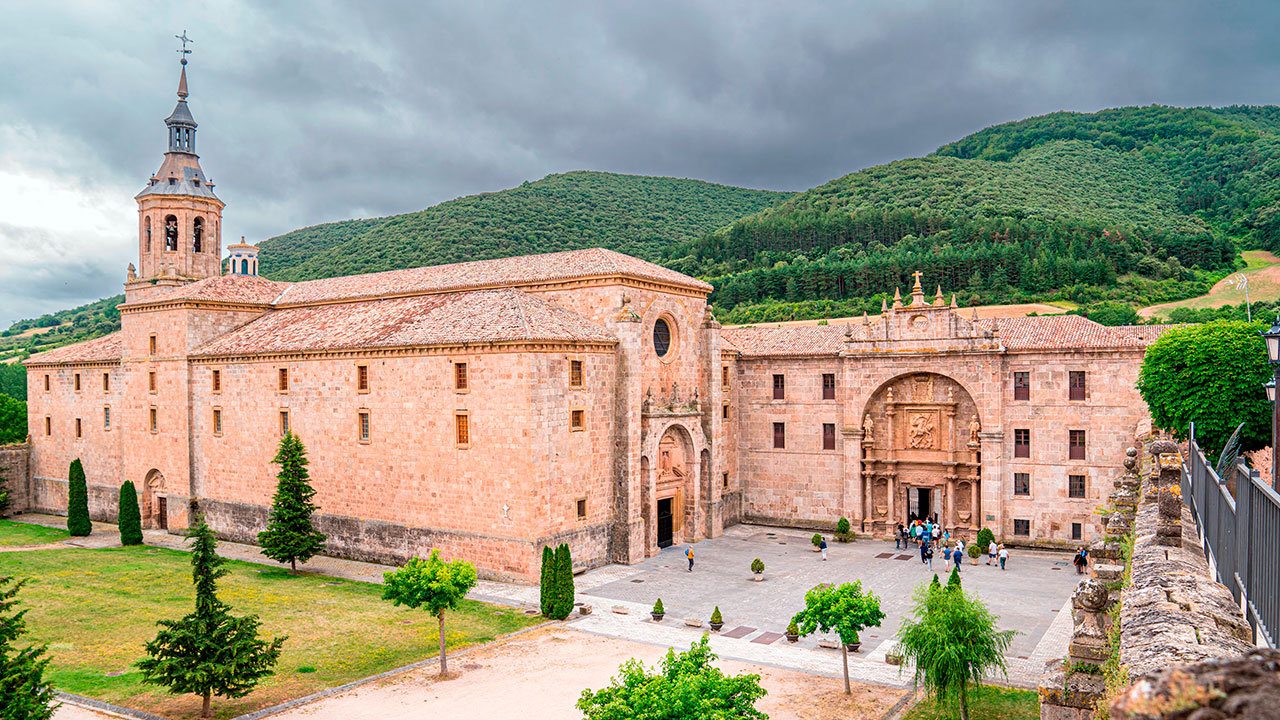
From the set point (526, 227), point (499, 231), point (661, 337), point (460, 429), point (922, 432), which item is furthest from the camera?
point (526, 227)

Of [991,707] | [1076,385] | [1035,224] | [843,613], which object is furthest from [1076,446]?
[1035,224]

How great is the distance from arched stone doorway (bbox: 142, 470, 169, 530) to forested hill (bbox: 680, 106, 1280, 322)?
1877 inches

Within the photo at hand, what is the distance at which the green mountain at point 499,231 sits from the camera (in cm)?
8888

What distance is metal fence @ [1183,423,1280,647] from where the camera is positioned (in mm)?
5094

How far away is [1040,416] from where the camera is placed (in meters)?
37.5

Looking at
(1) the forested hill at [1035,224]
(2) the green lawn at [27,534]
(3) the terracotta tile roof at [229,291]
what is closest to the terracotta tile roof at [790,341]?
(3) the terracotta tile roof at [229,291]

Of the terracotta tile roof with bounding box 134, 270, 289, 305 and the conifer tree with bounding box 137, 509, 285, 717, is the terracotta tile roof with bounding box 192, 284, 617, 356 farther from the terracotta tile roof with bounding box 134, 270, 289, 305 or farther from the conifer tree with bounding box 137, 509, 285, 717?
the conifer tree with bounding box 137, 509, 285, 717

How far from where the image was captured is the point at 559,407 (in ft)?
106

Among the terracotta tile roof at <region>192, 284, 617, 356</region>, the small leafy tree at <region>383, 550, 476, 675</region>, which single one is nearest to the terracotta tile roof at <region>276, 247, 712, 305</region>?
the terracotta tile roof at <region>192, 284, 617, 356</region>

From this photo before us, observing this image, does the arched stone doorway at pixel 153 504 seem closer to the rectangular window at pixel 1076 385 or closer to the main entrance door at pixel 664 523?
the main entrance door at pixel 664 523

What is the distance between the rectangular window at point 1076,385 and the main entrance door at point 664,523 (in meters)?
18.8

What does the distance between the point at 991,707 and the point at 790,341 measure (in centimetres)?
2640

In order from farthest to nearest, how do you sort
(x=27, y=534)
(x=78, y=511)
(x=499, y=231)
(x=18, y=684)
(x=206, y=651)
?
(x=499, y=231), (x=27, y=534), (x=78, y=511), (x=206, y=651), (x=18, y=684)

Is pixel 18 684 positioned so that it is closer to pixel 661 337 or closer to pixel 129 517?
pixel 661 337
